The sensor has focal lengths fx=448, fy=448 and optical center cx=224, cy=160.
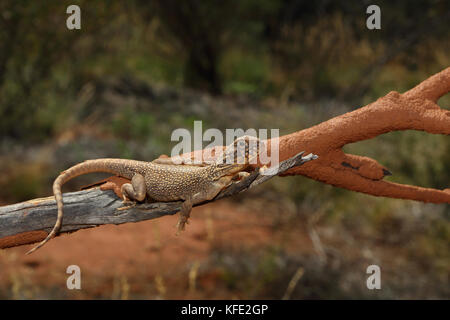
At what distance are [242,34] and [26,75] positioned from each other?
21.2 ft

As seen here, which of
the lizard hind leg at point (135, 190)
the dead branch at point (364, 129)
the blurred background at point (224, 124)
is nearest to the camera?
the lizard hind leg at point (135, 190)

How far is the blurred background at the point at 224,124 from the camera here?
529 centimetres

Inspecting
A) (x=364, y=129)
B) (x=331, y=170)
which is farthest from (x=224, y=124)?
(x=364, y=129)

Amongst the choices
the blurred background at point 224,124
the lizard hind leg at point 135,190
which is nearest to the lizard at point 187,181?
the lizard hind leg at point 135,190

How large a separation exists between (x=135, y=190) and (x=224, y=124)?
6.77 meters

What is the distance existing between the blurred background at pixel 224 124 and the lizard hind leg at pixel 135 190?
1.65 metres

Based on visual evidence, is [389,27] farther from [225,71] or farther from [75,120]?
[75,120]

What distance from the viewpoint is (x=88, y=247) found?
223 inches

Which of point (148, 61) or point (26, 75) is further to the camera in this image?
point (148, 61)

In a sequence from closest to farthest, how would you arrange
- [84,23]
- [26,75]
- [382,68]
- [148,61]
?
1. [84,23]
2. [26,75]
3. [382,68]
4. [148,61]

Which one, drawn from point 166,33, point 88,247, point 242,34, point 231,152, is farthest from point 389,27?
point 231,152

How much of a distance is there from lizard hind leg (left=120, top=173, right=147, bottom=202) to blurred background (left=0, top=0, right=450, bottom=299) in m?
1.65

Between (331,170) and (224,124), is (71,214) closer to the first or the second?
(331,170)

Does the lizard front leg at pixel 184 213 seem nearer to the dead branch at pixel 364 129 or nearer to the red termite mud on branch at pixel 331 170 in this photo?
the red termite mud on branch at pixel 331 170
